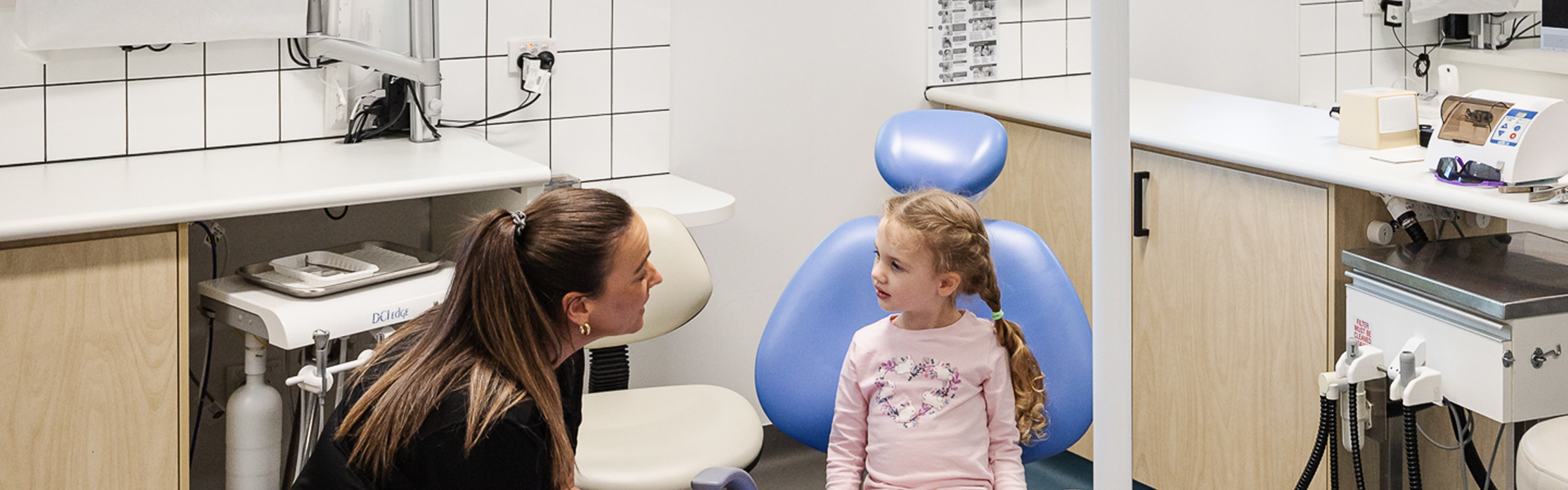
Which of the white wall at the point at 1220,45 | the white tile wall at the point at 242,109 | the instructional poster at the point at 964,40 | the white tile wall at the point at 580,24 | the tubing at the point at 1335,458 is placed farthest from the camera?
the white wall at the point at 1220,45

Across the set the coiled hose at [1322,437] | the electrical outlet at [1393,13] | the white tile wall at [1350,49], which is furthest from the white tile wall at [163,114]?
the electrical outlet at [1393,13]

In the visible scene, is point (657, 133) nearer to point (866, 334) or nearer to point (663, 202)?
point (663, 202)

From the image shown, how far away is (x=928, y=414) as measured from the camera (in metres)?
1.95

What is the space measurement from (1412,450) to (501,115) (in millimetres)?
1744

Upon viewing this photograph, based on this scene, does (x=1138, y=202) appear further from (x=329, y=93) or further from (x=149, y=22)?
(x=149, y=22)

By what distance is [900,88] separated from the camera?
10.6 ft

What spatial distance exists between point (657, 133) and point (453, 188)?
725 millimetres

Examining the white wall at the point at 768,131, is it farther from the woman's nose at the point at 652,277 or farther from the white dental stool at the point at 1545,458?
the white dental stool at the point at 1545,458

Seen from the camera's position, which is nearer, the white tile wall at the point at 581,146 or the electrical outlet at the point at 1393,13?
the white tile wall at the point at 581,146

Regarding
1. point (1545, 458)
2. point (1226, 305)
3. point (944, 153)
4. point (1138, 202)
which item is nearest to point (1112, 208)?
point (944, 153)

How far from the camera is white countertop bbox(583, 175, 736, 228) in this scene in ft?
8.52

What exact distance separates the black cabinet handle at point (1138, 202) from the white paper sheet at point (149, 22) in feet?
5.17

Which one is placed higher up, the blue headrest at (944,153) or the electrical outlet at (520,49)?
the electrical outlet at (520,49)

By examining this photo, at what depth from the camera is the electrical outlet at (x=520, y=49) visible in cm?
275
